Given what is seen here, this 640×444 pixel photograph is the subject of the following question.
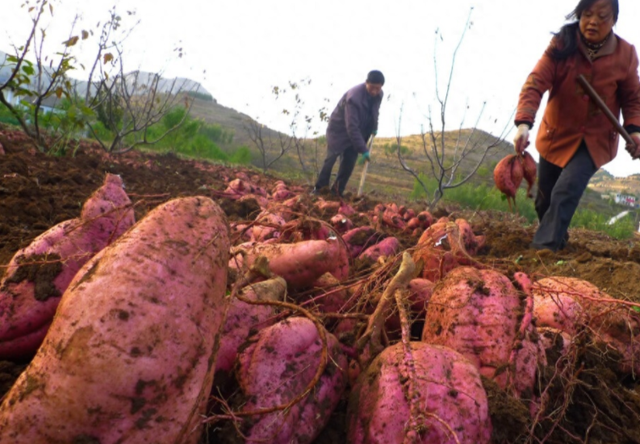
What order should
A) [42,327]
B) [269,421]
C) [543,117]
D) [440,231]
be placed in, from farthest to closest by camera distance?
[543,117] < [440,231] < [42,327] < [269,421]

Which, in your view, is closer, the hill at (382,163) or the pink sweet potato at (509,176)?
the pink sweet potato at (509,176)

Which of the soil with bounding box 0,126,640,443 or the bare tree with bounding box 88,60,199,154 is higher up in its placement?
the bare tree with bounding box 88,60,199,154

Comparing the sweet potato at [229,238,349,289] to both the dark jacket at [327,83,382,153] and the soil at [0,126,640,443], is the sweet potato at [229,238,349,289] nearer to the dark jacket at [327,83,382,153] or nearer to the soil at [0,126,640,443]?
the soil at [0,126,640,443]

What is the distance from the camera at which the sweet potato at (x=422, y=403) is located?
92 centimetres

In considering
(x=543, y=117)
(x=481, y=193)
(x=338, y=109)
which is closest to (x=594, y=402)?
(x=543, y=117)

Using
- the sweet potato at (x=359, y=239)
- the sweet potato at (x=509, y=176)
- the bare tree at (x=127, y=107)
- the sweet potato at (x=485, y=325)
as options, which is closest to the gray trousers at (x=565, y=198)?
the sweet potato at (x=509, y=176)

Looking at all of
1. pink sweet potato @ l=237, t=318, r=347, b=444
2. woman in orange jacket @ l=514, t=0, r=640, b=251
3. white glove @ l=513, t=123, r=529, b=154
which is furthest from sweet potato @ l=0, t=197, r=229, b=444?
woman in orange jacket @ l=514, t=0, r=640, b=251

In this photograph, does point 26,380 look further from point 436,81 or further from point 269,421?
point 436,81

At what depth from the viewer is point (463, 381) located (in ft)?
3.25

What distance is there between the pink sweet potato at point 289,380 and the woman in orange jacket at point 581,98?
9.91 ft

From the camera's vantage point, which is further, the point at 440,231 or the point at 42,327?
the point at 440,231

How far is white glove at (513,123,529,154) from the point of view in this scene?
10.6ft

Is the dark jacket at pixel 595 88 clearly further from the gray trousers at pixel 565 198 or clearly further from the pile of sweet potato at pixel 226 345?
the pile of sweet potato at pixel 226 345

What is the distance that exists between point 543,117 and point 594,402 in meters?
3.34
